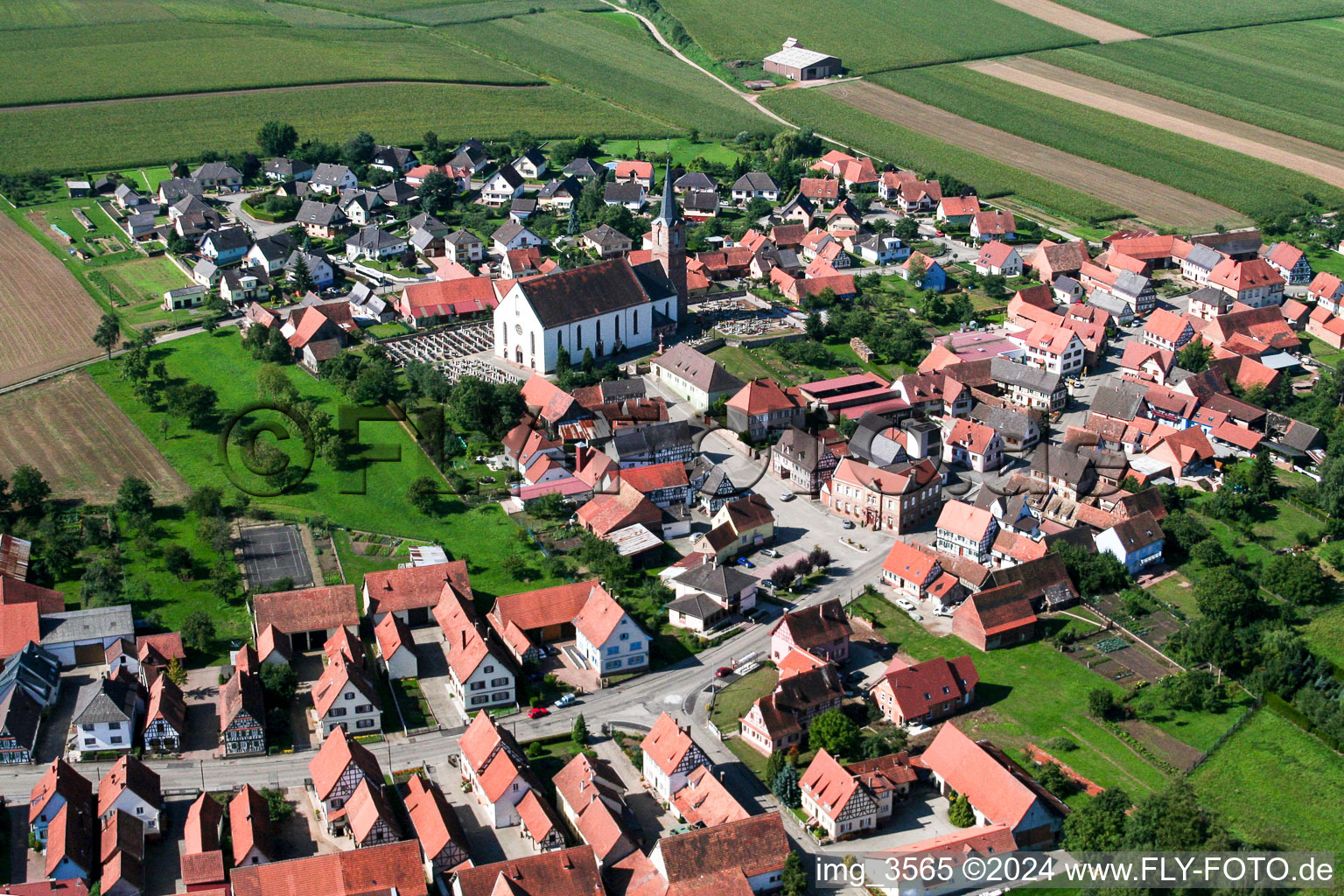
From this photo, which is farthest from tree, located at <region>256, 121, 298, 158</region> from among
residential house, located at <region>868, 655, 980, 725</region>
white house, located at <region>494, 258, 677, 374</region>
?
residential house, located at <region>868, 655, 980, 725</region>

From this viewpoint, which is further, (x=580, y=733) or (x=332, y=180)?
(x=332, y=180)

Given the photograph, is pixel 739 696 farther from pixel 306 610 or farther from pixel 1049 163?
pixel 1049 163

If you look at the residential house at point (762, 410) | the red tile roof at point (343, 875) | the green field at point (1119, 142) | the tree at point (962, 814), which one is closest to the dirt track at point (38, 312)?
the residential house at point (762, 410)

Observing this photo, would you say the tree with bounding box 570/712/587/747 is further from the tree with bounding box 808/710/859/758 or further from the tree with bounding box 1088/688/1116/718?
the tree with bounding box 1088/688/1116/718

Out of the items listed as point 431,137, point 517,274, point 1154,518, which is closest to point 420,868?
point 1154,518

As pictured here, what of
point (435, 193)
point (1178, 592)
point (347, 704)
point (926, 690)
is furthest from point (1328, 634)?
point (435, 193)
